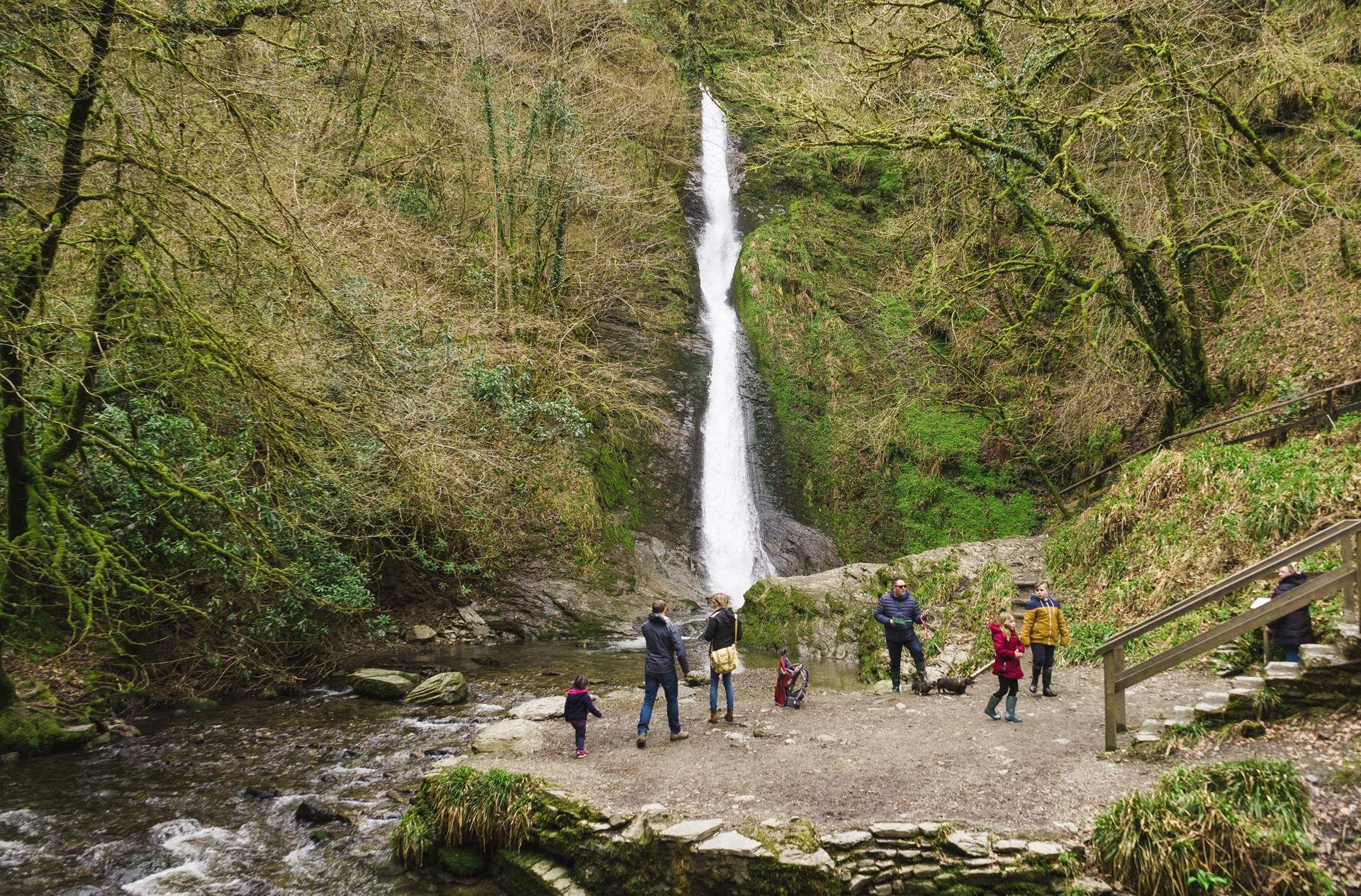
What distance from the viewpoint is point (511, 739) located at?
823cm

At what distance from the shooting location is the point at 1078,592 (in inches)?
475

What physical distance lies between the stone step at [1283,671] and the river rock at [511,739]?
6816mm

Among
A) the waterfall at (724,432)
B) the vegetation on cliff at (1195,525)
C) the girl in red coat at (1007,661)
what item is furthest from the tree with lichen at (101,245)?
the waterfall at (724,432)

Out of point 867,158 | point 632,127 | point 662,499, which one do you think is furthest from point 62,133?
point 867,158

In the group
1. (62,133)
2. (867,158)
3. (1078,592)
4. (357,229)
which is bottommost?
(1078,592)

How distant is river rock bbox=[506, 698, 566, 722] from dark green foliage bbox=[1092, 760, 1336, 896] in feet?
19.6

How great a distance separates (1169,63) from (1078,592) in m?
8.21

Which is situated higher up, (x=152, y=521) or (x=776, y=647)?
(x=152, y=521)

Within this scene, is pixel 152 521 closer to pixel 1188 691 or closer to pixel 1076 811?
pixel 1076 811

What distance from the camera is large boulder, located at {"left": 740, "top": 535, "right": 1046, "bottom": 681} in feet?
43.3

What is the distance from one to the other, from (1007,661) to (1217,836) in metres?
3.28

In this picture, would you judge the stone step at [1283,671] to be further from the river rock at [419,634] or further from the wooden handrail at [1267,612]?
the river rock at [419,634]

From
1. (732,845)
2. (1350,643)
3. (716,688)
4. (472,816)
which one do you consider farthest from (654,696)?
(1350,643)

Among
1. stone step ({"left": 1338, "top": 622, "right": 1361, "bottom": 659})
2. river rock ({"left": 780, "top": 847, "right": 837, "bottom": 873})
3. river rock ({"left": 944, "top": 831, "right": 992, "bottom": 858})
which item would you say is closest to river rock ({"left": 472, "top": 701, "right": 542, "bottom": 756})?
river rock ({"left": 780, "top": 847, "right": 837, "bottom": 873})
